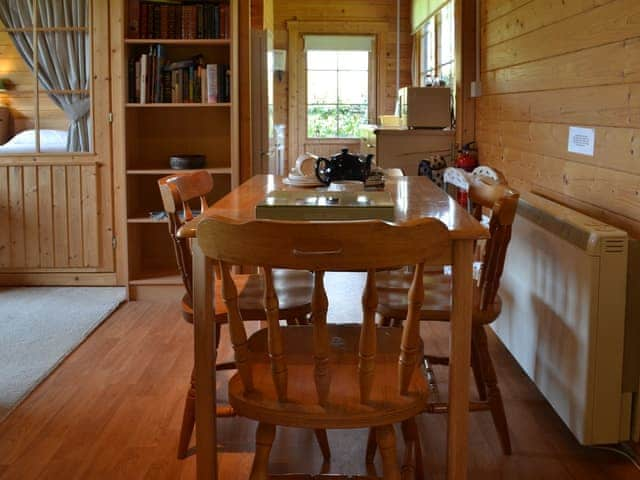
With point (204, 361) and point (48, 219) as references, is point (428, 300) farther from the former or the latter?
point (48, 219)

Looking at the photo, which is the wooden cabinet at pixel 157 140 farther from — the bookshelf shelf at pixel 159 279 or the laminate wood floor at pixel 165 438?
the laminate wood floor at pixel 165 438

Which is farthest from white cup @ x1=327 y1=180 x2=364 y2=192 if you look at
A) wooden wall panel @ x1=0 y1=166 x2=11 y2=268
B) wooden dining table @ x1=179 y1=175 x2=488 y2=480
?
wooden wall panel @ x1=0 y1=166 x2=11 y2=268

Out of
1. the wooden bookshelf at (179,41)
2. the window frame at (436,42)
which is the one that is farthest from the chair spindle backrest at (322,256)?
the window frame at (436,42)

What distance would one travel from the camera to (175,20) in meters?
4.42

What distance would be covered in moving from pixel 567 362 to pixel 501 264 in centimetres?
44

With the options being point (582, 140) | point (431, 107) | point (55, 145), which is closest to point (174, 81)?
point (55, 145)

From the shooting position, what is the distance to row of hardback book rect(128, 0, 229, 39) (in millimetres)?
4406

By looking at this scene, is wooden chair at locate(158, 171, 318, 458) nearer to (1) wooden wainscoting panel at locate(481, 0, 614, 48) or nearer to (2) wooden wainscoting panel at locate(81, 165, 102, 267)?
(1) wooden wainscoting panel at locate(481, 0, 614, 48)

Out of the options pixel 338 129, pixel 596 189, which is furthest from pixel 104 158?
pixel 338 129

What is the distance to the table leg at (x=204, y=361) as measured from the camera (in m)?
1.93

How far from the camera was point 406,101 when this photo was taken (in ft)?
17.4

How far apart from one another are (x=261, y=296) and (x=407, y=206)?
0.60 m

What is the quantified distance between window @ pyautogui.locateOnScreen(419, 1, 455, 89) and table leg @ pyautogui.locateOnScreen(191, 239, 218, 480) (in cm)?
393

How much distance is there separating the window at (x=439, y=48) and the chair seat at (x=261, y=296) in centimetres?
309
